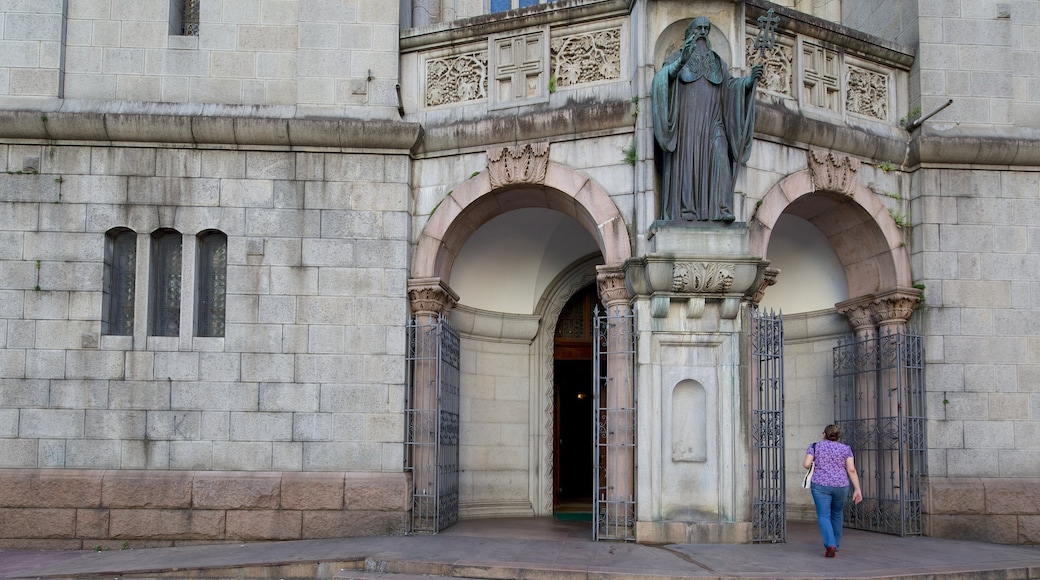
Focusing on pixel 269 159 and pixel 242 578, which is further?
pixel 269 159

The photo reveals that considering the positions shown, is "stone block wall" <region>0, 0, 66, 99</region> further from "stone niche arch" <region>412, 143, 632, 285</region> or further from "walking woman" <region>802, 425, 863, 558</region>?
"walking woman" <region>802, 425, 863, 558</region>

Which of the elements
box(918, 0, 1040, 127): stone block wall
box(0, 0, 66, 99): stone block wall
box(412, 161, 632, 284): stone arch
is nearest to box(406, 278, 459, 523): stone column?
box(412, 161, 632, 284): stone arch

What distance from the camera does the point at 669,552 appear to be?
35.7ft

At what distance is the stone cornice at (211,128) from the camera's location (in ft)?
42.8

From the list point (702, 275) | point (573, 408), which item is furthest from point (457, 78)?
point (573, 408)

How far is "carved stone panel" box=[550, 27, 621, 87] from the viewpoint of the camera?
12.6 metres

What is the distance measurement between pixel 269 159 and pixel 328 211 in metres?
1.03

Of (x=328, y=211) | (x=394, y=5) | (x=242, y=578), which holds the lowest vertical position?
(x=242, y=578)

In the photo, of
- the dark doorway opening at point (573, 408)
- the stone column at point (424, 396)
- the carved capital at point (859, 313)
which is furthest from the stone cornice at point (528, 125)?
the carved capital at point (859, 313)

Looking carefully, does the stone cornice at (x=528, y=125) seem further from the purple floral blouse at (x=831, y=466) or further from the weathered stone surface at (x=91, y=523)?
the weathered stone surface at (x=91, y=523)

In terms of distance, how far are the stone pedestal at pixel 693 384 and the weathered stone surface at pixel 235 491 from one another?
4414 mm

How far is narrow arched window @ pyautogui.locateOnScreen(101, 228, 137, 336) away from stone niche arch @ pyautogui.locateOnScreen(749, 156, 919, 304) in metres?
7.88

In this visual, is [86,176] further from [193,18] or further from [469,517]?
[469,517]

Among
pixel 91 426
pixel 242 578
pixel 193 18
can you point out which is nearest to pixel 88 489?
pixel 91 426
